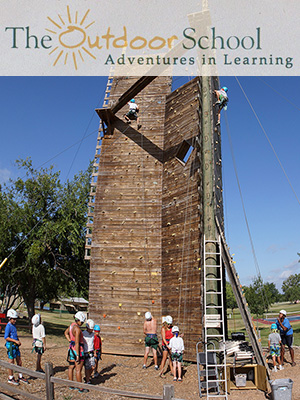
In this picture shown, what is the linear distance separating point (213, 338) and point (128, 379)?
2829mm

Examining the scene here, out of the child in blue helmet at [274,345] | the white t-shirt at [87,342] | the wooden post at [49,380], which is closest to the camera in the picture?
the wooden post at [49,380]

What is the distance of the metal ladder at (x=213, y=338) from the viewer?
946 cm

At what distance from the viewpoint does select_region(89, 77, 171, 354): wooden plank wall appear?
1471 centimetres

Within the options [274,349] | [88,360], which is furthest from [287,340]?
[88,360]

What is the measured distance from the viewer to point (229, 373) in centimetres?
1005

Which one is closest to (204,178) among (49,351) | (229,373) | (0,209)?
(229,373)

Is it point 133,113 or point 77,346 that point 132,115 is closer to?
point 133,113

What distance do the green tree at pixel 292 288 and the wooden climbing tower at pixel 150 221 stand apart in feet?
234

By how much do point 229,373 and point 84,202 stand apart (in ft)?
56.0

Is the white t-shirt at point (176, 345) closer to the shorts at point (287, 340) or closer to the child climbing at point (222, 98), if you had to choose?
the shorts at point (287, 340)

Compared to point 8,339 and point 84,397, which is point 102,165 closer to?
point 8,339

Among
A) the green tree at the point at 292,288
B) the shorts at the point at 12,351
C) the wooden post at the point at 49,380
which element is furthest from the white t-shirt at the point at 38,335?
the green tree at the point at 292,288

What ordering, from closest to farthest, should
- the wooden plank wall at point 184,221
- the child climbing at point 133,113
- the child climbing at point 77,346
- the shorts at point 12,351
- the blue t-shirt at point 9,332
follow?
1. the child climbing at point 77,346
2. the blue t-shirt at point 9,332
3. the shorts at point 12,351
4. the wooden plank wall at point 184,221
5. the child climbing at point 133,113

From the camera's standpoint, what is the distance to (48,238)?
22.3 meters
